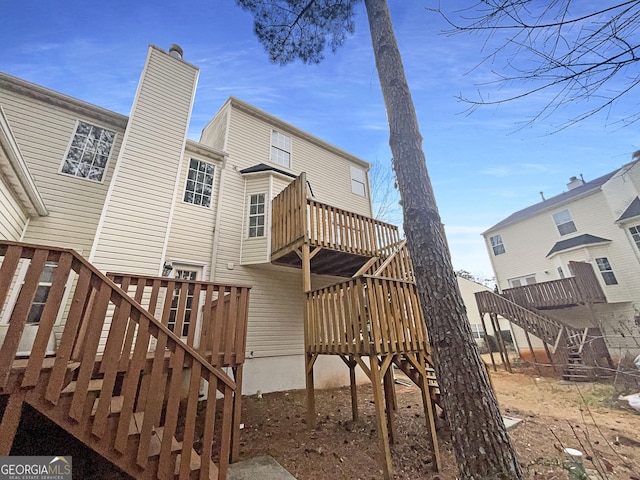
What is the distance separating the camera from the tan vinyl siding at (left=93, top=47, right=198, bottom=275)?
578cm

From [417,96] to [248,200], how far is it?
6.16 metres

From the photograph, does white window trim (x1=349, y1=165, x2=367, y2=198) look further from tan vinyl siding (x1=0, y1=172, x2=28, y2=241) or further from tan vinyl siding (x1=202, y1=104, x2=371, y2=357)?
tan vinyl siding (x1=0, y1=172, x2=28, y2=241)

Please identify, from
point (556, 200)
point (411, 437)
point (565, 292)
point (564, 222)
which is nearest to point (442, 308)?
point (411, 437)

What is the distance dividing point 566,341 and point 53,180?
57.1ft

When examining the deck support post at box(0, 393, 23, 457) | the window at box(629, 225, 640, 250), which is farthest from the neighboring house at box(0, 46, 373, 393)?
the window at box(629, 225, 640, 250)

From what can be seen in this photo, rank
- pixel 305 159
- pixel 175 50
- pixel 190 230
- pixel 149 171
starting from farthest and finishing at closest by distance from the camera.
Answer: pixel 305 159 < pixel 175 50 < pixel 190 230 < pixel 149 171

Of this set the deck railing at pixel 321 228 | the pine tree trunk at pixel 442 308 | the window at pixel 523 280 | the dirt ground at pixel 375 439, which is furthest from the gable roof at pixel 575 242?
the pine tree trunk at pixel 442 308

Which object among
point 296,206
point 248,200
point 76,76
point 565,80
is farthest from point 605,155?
point 76,76

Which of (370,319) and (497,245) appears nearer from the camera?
(370,319)

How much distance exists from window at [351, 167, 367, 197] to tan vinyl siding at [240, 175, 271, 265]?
4917mm

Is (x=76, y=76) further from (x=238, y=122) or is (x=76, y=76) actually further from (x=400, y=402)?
(x=400, y=402)

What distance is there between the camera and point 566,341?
1035cm

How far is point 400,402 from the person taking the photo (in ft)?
21.7

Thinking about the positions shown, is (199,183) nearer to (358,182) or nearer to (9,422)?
(9,422)
